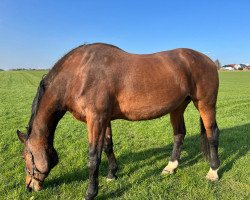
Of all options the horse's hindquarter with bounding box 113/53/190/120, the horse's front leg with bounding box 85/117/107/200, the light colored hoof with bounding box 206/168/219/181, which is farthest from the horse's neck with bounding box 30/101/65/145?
the light colored hoof with bounding box 206/168/219/181

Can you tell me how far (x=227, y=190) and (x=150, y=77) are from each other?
2.35 meters

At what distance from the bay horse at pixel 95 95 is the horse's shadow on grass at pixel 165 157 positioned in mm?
785

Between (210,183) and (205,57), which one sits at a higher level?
(205,57)

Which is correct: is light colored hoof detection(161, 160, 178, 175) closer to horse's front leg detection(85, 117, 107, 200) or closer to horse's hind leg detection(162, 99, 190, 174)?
horse's hind leg detection(162, 99, 190, 174)

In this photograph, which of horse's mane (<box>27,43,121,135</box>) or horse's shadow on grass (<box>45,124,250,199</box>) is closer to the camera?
horse's mane (<box>27,43,121,135</box>)

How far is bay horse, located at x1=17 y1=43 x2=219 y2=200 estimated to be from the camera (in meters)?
4.73

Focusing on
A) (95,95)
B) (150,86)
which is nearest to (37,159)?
(95,95)

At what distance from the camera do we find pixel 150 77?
5266 mm

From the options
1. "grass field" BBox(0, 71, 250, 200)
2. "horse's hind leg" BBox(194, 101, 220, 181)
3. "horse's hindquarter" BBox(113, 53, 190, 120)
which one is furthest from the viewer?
"horse's hind leg" BBox(194, 101, 220, 181)

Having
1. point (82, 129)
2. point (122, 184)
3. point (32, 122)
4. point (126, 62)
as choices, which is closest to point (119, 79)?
point (126, 62)

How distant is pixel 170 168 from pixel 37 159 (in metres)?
2.68

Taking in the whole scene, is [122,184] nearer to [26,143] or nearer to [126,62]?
[26,143]

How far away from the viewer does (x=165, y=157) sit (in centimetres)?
718

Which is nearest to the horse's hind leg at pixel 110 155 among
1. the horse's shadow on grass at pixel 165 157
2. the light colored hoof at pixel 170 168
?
the horse's shadow on grass at pixel 165 157
